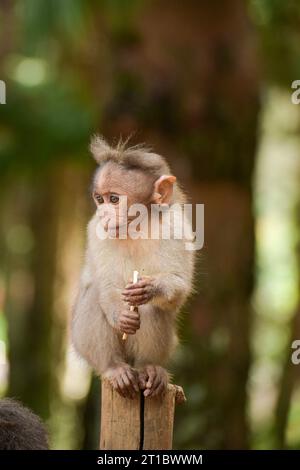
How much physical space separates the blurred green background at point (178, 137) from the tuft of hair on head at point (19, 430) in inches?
118

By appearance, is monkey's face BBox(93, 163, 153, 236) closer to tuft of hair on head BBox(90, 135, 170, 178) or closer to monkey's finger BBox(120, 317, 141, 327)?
tuft of hair on head BBox(90, 135, 170, 178)

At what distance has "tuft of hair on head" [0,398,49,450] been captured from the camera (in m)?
5.33

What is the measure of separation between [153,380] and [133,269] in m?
0.56

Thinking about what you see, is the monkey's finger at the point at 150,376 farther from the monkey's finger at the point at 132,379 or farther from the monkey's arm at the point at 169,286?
the monkey's arm at the point at 169,286

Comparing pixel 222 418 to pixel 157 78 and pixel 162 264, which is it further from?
pixel 162 264

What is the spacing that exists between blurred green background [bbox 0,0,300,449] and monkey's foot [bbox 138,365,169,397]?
306 centimetres

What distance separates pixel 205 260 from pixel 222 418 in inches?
58.5

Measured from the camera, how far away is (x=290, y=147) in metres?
16.8

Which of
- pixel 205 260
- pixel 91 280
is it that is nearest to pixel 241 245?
pixel 205 260

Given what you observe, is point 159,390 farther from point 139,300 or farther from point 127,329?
point 139,300

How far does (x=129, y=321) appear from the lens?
505cm

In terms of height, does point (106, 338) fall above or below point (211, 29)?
below

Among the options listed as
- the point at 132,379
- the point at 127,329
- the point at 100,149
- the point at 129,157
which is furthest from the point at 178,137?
the point at 127,329

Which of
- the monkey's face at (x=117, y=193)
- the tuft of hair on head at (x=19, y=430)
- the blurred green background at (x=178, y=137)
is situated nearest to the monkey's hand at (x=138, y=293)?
the monkey's face at (x=117, y=193)
